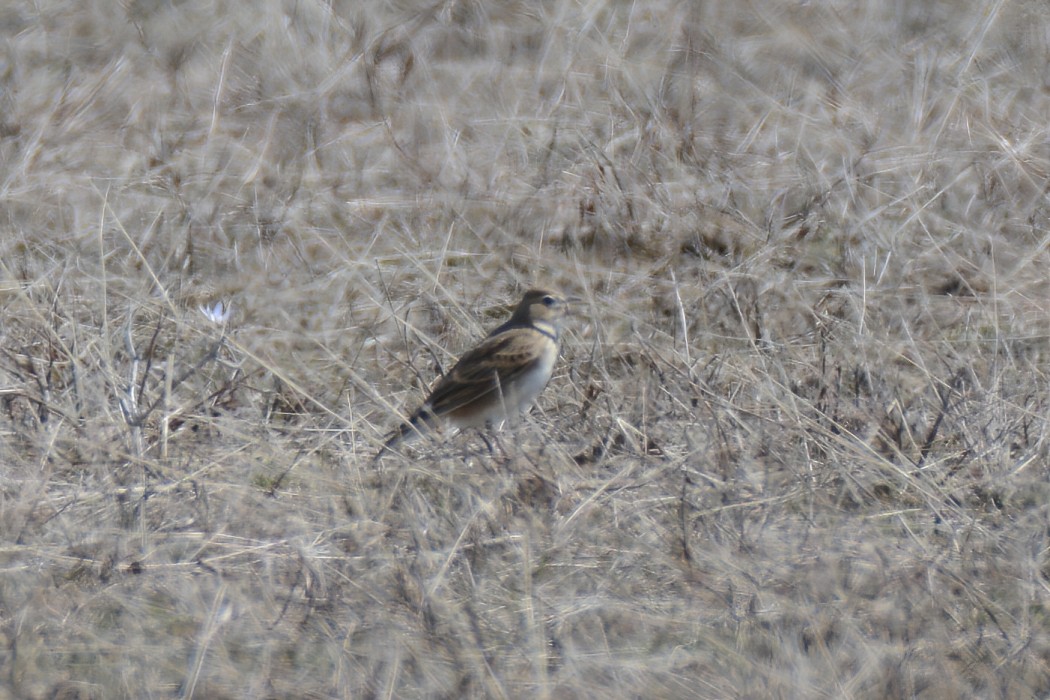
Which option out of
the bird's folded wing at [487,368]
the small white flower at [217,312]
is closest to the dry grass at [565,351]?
the small white flower at [217,312]

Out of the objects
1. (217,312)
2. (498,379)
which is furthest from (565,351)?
(217,312)

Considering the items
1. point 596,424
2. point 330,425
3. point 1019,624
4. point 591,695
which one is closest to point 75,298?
point 330,425

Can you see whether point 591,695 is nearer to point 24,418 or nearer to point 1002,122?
point 24,418

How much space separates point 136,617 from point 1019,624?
6.75 feet

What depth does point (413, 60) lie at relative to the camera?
766 cm

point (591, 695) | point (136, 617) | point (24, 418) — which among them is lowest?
point (24, 418)

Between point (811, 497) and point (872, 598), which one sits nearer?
point (872, 598)

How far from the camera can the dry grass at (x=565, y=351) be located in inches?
124

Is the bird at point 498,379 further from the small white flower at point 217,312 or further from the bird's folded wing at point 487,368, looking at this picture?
the small white flower at point 217,312

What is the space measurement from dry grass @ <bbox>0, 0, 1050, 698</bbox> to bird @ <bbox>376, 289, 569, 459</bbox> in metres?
0.15

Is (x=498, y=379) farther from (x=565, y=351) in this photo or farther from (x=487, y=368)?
(x=565, y=351)

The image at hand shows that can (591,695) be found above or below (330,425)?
above

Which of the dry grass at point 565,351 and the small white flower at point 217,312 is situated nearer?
the dry grass at point 565,351

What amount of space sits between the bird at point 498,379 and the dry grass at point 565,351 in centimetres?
15
